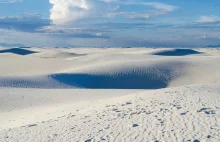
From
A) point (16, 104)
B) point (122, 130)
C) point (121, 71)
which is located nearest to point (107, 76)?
point (121, 71)

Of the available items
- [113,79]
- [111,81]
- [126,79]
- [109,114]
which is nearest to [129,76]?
[126,79]

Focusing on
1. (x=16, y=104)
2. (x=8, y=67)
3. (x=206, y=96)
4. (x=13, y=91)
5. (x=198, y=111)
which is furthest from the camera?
(x=8, y=67)

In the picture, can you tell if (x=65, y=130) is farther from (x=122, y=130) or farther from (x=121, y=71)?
(x=121, y=71)

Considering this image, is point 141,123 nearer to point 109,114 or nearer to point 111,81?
point 109,114

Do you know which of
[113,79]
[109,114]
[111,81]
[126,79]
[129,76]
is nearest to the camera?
[109,114]

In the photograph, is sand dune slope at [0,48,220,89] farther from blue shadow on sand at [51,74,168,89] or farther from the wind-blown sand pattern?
the wind-blown sand pattern

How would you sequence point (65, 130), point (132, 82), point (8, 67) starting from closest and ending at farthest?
point (65, 130) → point (132, 82) → point (8, 67)

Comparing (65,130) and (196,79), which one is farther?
(196,79)

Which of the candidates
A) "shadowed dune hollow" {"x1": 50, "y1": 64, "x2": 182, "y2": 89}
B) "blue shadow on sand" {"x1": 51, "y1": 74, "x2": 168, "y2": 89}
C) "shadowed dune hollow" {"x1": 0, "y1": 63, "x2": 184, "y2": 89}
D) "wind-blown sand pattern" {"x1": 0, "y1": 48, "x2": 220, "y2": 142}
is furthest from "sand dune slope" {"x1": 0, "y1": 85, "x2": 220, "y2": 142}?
"blue shadow on sand" {"x1": 51, "y1": 74, "x2": 168, "y2": 89}
